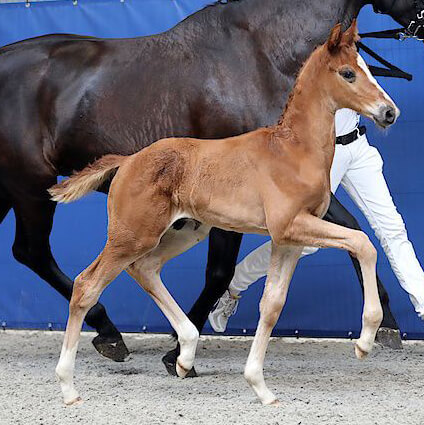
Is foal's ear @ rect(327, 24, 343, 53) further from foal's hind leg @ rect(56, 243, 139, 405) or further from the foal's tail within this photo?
foal's hind leg @ rect(56, 243, 139, 405)

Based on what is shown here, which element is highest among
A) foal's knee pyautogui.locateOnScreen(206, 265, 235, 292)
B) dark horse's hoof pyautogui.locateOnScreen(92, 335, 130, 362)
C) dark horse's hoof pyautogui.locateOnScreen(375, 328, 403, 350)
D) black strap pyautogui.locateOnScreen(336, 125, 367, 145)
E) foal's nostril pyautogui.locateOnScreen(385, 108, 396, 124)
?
foal's nostril pyautogui.locateOnScreen(385, 108, 396, 124)

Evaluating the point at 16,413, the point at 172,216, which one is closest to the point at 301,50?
the point at 172,216

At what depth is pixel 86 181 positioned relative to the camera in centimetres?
442

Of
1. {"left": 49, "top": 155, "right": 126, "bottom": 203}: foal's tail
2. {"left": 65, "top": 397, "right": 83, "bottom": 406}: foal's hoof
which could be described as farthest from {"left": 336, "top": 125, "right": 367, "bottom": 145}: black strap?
{"left": 65, "top": 397, "right": 83, "bottom": 406}: foal's hoof

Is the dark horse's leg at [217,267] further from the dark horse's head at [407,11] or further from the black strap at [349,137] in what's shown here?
the dark horse's head at [407,11]

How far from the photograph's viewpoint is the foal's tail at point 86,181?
14.5 feet

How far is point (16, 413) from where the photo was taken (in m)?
4.21

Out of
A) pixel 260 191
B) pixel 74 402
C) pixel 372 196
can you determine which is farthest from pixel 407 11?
pixel 74 402

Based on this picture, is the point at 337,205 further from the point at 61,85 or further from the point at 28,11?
the point at 28,11

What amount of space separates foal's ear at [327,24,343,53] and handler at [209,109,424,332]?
4.01 feet

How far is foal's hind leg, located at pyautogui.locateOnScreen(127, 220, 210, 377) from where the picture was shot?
4.47 m

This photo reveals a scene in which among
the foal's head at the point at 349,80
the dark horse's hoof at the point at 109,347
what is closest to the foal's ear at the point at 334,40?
the foal's head at the point at 349,80

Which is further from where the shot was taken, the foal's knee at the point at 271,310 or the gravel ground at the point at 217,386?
the foal's knee at the point at 271,310

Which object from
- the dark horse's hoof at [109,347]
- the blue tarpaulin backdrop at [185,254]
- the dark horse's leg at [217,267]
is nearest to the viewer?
the dark horse's leg at [217,267]
